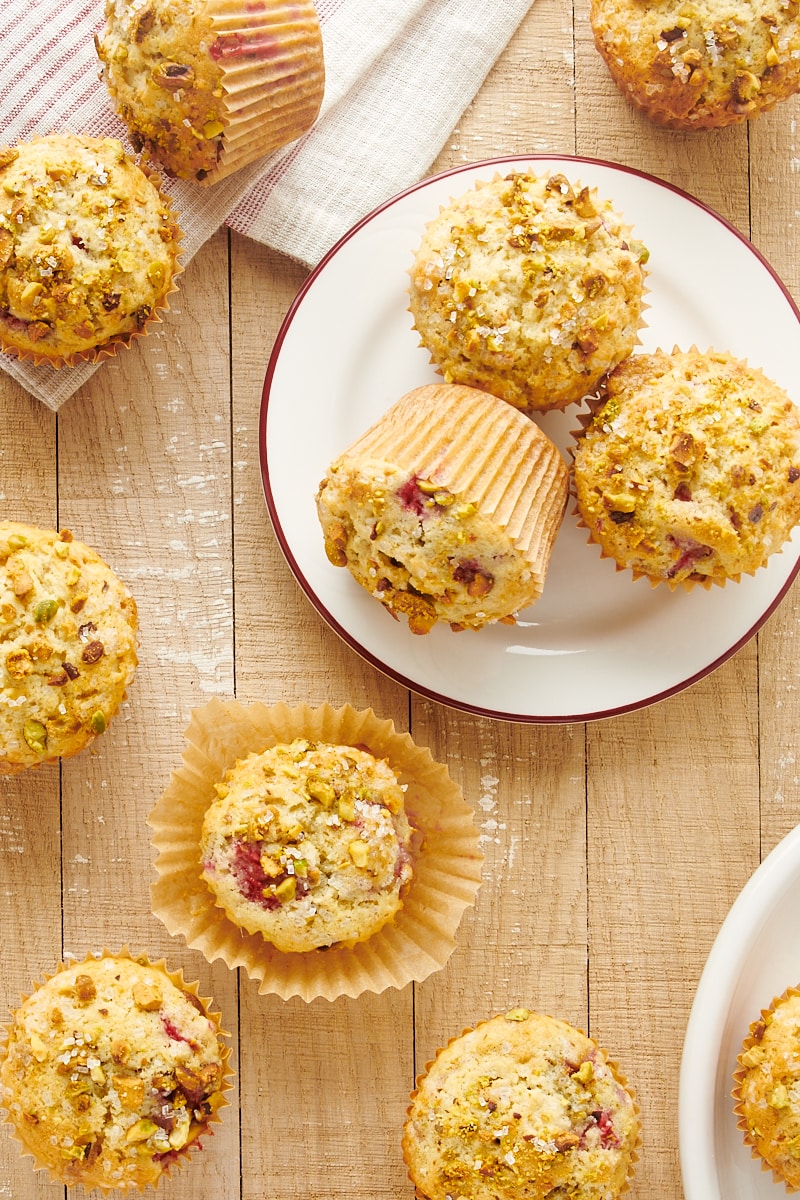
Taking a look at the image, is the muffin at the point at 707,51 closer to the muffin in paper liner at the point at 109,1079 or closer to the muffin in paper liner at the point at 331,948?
the muffin in paper liner at the point at 331,948

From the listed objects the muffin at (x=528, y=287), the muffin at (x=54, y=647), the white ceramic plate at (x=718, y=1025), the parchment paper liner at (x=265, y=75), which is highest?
the parchment paper liner at (x=265, y=75)

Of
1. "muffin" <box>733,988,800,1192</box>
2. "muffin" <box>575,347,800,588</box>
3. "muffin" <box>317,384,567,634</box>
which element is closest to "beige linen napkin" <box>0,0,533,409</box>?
"muffin" <box>317,384,567,634</box>

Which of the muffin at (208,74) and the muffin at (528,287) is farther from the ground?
the muffin at (208,74)

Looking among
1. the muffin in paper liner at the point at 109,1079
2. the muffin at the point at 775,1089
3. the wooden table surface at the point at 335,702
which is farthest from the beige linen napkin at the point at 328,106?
the muffin at the point at 775,1089

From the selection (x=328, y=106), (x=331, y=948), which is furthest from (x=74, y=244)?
(x=331, y=948)

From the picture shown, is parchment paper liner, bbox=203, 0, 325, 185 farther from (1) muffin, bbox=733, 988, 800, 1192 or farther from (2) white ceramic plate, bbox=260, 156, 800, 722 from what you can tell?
(1) muffin, bbox=733, 988, 800, 1192

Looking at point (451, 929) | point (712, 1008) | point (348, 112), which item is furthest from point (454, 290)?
point (712, 1008)

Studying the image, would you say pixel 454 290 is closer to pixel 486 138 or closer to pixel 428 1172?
pixel 486 138
